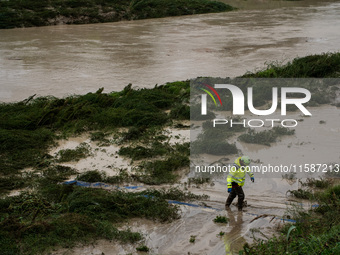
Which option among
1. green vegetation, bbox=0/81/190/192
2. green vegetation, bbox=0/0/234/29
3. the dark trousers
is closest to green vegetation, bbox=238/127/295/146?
green vegetation, bbox=0/81/190/192

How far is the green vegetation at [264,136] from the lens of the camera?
31.2ft

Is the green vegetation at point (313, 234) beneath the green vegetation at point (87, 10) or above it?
beneath

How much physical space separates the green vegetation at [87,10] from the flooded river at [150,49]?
3.31ft

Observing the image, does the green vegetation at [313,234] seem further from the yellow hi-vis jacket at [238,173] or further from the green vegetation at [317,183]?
the yellow hi-vis jacket at [238,173]

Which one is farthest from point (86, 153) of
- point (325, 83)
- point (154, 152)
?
point (325, 83)

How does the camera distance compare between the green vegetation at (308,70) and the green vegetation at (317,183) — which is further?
the green vegetation at (308,70)

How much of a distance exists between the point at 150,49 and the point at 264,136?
1210cm

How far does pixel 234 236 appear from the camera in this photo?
246 inches

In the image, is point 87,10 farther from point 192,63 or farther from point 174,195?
point 174,195

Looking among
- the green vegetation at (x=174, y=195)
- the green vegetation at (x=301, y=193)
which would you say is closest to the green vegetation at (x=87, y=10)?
the green vegetation at (x=174, y=195)

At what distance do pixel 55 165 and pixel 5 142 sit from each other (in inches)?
60.7

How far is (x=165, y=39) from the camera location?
2339 centimetres

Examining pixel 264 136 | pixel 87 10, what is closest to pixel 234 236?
pixel 264 136

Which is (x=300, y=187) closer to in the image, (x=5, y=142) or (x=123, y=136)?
(x=123, y=136)
